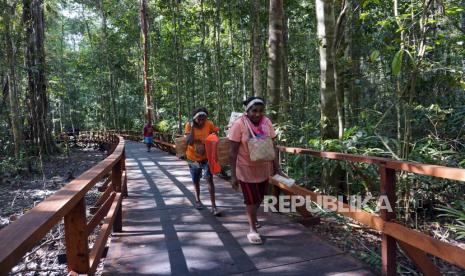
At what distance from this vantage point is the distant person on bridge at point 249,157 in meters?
4.18

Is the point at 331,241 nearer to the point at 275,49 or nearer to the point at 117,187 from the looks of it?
the point at 117,187

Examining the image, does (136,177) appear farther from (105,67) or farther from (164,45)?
(105,67)

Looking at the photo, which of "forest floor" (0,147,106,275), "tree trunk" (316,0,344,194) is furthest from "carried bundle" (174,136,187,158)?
"tree trunk" (316,0,344,194)

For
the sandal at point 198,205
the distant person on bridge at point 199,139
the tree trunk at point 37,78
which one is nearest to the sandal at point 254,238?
the distant person on bridge at point 199,139

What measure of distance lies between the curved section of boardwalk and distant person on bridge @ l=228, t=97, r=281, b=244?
37cm

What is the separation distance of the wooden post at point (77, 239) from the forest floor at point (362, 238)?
9.43ft

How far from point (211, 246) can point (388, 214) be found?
1.86 metres

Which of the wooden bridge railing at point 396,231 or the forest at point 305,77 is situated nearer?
the wooden bridge railing at point 396,231

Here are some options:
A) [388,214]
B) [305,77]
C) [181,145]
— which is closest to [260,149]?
[388,214]

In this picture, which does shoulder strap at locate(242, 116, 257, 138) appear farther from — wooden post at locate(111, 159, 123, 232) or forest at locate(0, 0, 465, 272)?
wooden post at locate(111, 159, 123, 232)

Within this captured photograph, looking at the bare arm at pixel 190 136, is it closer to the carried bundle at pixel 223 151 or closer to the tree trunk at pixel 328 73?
the carried bundle at pixel 223 151

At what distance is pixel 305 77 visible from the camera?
62.5ft

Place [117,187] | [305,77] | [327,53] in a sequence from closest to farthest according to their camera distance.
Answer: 1. [117,187]
2. [327,53]
3. [305,77]

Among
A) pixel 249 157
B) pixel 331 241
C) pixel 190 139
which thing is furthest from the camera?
pixel 190 139
